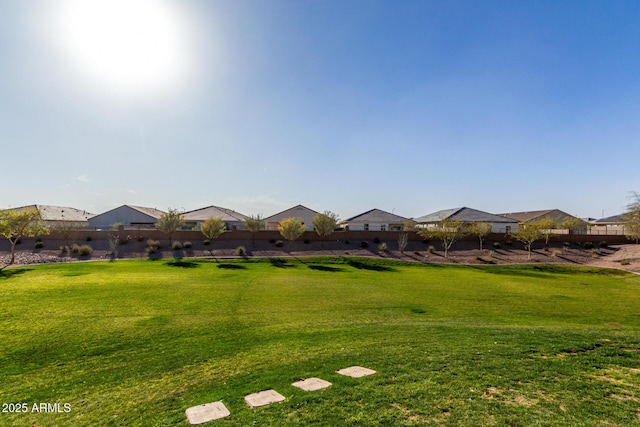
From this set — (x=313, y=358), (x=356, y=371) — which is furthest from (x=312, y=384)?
(x=313, y=358)

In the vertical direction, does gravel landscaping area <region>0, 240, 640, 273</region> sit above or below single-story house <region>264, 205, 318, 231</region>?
below

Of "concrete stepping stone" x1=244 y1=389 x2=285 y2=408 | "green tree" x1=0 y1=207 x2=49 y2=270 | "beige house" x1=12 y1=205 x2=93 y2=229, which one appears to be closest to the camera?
"concrete stepping stone" x1=244 y1=389 x2=285 y2=408

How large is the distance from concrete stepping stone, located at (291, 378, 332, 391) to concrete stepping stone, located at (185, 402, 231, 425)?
3.84 feet

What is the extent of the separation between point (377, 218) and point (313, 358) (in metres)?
49.5

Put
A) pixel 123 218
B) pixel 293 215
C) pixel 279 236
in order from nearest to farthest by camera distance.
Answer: pixel 279 236 < pixel 293 215 < pixel 123 218

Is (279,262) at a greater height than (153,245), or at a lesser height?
lesser

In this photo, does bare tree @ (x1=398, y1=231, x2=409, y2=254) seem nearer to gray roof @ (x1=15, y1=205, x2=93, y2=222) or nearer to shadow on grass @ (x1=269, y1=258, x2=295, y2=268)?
shadow on grass @ (x1=269, y1=258, x2=295, y2=268)

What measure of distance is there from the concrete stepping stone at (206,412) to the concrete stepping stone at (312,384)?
1.17 m

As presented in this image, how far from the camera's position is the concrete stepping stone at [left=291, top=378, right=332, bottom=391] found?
513 cm

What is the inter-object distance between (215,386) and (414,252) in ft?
118

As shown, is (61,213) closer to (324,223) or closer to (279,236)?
(279,236)

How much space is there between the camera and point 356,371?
5.85 meters

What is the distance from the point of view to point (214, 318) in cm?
1055

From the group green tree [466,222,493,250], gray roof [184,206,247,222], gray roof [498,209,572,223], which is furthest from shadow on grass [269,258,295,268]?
gray roof [498,209,572,223]
